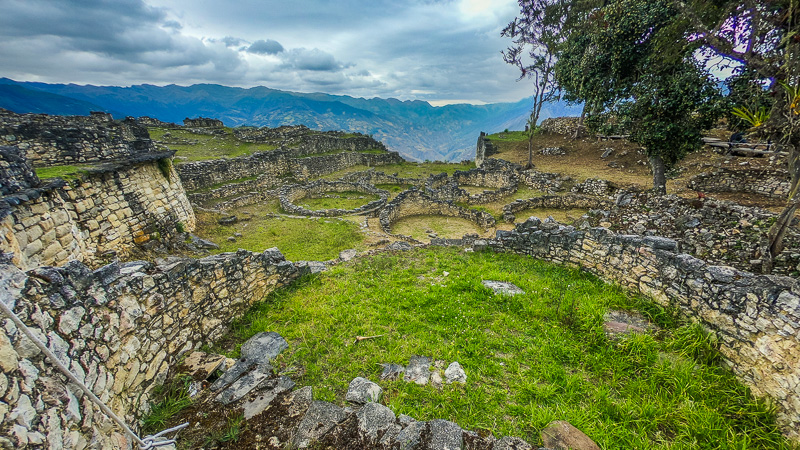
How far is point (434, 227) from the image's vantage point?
59.5 ft

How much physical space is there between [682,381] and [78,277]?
8274 mm

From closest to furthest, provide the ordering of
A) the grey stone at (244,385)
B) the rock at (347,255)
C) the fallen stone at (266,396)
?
the fallen stone at (266,396), the grey stone at (244,385), the rock at (347,255)

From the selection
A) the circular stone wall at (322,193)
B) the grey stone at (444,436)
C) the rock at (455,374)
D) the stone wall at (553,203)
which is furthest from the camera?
the circular stone wall at (322,193)

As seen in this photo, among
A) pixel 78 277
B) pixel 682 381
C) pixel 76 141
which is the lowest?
pixel 682 381

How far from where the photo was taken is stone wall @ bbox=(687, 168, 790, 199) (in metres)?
13.2

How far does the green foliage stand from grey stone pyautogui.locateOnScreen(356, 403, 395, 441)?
8.26ft

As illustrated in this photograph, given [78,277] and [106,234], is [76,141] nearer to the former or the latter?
[106,234]

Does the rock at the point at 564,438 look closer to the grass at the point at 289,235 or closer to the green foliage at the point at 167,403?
the green foliage at the point at 167,403

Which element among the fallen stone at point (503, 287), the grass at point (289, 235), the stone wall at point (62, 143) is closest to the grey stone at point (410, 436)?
the fallen stone at point (503, 287)

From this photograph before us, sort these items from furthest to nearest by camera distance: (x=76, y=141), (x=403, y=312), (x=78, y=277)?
1. (x=76, y=141)
2. (x=403, y=312)
3. (x=78, y=277)

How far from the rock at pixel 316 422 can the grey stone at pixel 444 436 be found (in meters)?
1.18

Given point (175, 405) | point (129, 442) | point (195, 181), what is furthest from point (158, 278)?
point (195, 181)

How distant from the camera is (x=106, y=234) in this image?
9.03 metres

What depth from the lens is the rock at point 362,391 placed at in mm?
4119
